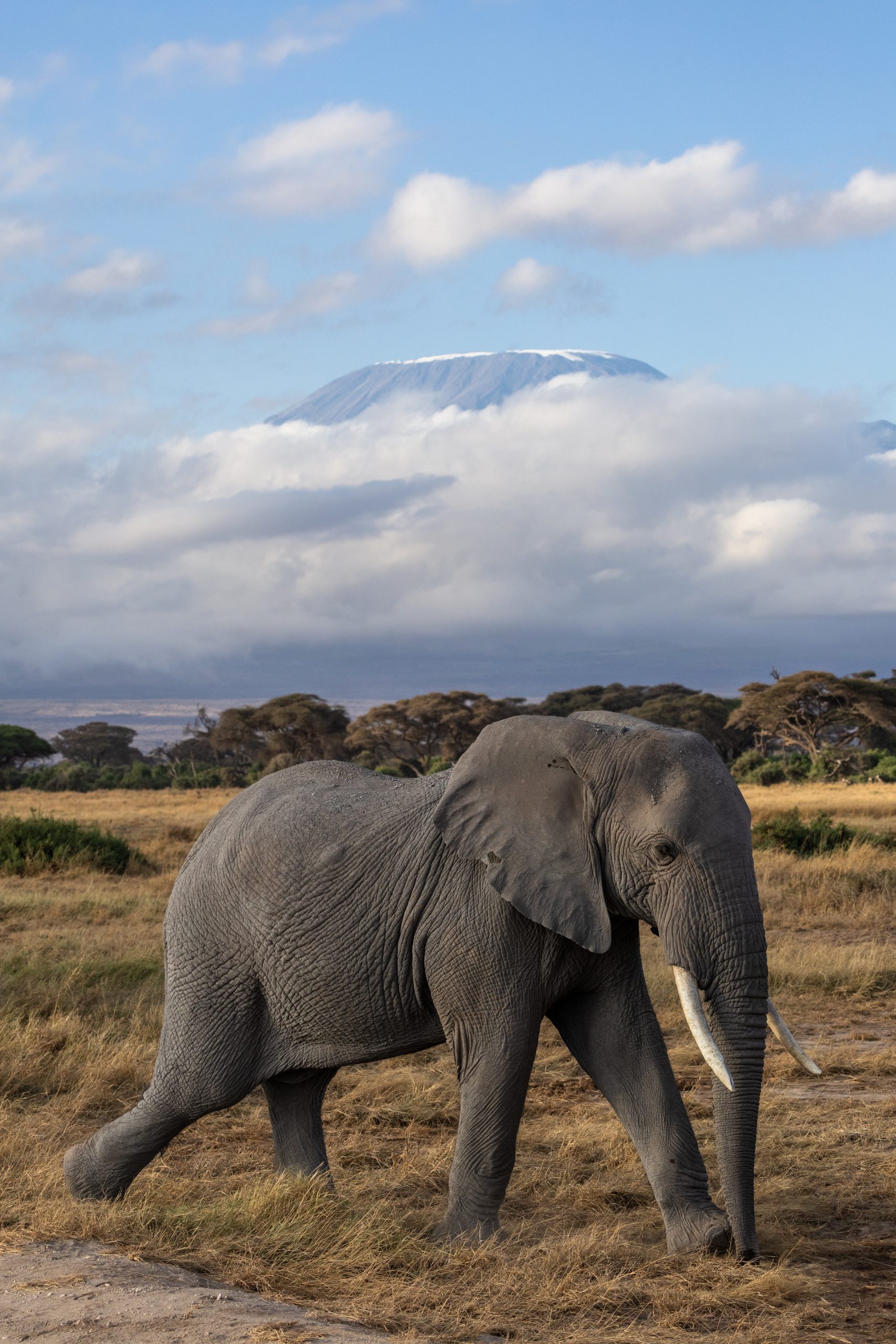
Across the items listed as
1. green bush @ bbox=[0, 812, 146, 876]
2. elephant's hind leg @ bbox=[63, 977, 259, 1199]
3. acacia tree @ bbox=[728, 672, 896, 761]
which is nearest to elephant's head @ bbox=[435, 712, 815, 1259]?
elephant's hind leg @ bbox=[63, 977, 259, 1199]

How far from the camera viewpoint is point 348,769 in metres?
6.25

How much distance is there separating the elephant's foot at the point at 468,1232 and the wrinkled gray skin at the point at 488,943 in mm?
13

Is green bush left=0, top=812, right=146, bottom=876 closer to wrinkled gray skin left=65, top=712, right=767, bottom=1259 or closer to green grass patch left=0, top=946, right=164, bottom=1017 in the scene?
green grass patch left=0, top=946, right=164, bottom=1017

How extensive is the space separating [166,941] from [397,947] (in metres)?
1.26

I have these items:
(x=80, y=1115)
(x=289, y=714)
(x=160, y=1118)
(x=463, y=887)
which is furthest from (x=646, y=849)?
(x=289, y=714)

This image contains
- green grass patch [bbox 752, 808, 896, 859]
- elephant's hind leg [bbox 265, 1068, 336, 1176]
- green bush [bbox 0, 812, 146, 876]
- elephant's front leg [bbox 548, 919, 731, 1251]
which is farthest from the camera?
green grass patch [bbox 752, 808, 896, 859]

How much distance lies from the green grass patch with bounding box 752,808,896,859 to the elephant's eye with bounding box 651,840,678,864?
1398 centimetres

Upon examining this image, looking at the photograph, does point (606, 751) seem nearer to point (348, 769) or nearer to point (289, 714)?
point (348, 769)

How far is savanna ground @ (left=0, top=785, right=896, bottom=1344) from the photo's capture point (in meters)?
4.82

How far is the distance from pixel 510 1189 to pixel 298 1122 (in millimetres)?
1121

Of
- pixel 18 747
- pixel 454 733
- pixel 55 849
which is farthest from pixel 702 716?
pixel 55 849

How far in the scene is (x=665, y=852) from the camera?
502cm

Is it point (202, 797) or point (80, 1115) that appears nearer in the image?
point (80, 1115)

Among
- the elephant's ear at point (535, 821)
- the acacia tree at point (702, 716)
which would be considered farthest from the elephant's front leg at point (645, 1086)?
the acacia tree at point (702, 716)
